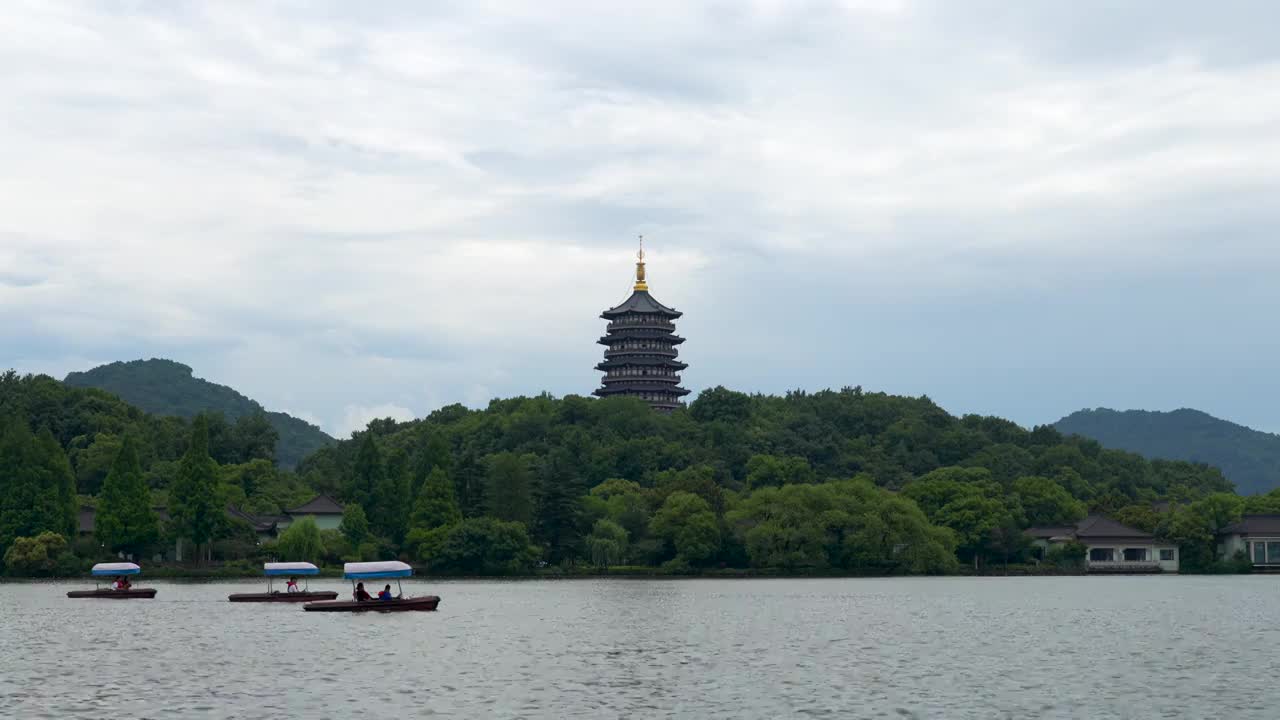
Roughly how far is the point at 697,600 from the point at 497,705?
3996 centimetres

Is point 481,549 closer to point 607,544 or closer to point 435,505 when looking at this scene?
point 435,505

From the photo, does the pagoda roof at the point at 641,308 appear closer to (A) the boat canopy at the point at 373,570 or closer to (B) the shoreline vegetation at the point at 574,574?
(B) the shoreline vegetation at the point at 574,574

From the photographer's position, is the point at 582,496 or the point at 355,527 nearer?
the point at 355,527

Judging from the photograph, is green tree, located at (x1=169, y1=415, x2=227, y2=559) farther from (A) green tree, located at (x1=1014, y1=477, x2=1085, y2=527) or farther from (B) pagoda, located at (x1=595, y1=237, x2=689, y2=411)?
(B) pagoda, located at (x1=595, y1=237, x2=689, y2=411)

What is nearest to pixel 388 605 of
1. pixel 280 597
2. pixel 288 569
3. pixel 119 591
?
pixel 288 569

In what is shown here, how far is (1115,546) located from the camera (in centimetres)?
12606

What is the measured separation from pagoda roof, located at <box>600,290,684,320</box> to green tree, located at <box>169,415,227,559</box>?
9435 centimetres

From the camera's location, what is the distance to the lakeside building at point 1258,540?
4870 inches

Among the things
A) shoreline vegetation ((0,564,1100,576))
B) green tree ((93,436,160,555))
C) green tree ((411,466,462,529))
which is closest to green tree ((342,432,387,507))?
green tree ((411,466,462,529))

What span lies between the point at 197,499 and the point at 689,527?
3348cm

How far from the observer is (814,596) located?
77188mm

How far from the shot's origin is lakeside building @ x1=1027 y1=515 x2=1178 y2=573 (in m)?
125

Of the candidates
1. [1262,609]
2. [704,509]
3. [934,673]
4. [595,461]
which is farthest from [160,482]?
[934,673]

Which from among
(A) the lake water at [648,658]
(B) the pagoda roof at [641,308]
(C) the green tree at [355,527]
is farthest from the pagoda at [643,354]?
(A) the lake water at [648,658]
